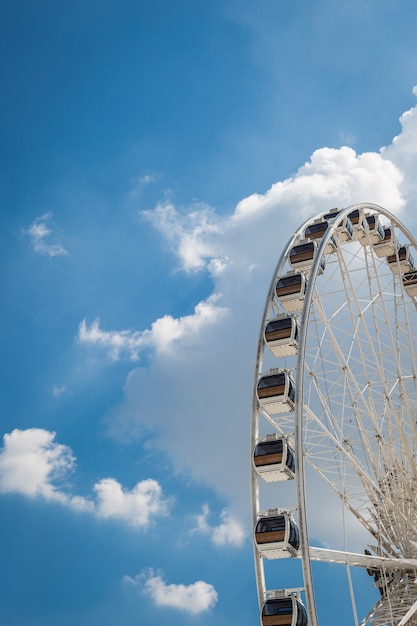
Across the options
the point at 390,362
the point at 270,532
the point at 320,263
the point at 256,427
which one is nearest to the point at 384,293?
the point at 390,362

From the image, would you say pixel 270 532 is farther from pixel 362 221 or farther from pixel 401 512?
pixel 362 221

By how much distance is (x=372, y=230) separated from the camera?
1309 inches

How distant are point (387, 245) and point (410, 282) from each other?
2.86 meters

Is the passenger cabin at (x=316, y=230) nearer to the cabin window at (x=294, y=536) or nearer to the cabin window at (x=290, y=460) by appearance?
the cabin window at (x=290, y=460)

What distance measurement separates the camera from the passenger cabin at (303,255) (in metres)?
26.9

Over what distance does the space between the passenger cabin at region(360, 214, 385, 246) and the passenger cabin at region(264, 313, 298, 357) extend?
9.34m

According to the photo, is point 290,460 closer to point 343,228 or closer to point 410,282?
point 343,228

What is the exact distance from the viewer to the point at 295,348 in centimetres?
2480

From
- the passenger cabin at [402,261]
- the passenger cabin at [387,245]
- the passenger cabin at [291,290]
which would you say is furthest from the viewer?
the passenger cabin at [402,261]

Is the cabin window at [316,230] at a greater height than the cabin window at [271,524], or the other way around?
the cabin window at [316,230]

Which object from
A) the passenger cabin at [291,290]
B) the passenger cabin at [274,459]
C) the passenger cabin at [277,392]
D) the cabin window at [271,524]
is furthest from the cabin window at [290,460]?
the passenger cabin at [291,290]

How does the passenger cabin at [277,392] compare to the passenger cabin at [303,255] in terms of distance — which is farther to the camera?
the passenger cabin at [303,255]

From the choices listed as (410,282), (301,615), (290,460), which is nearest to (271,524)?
(290,460)

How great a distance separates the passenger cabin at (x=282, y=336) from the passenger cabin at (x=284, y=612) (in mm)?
7717
